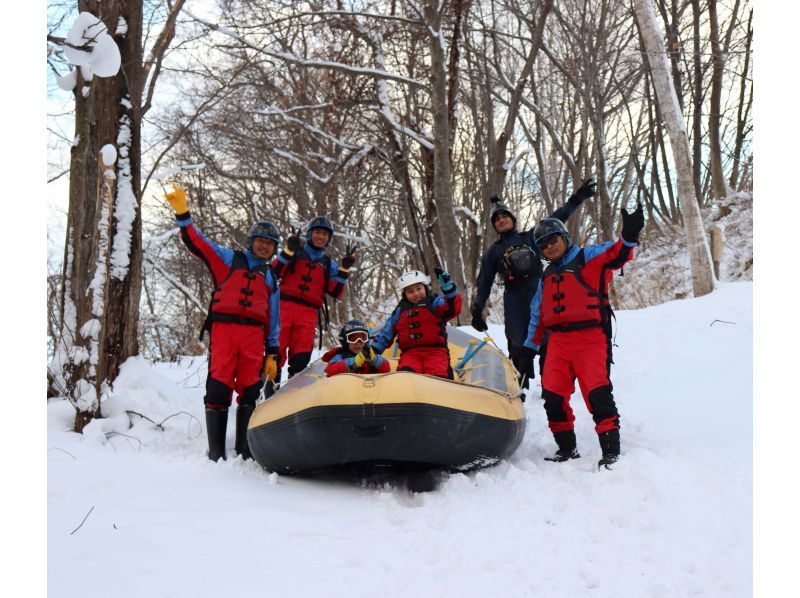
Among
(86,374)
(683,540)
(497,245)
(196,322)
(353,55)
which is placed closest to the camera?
(683,540)

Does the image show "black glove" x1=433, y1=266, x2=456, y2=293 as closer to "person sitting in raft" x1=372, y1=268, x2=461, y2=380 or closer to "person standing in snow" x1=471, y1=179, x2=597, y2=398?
"person sitting in raft" x1=372, y1=268, x2=461, y2=380

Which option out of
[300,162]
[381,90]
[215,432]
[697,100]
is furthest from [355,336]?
[697,100]

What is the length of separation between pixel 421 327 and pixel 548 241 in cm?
122

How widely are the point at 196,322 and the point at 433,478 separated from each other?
1560cm

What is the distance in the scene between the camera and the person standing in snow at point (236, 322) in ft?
14.3

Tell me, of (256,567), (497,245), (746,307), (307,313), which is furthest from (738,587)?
(746,307)

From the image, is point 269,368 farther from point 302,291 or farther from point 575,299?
point 575,299

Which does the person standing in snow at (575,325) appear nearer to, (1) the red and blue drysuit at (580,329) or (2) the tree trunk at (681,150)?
(1) the red and blue drysuit at (580,329)

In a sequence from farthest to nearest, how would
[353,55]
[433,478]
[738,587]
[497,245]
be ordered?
[353,55]
[497,245]
[433,478]
[738,587]

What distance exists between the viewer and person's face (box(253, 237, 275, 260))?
4.66 metres

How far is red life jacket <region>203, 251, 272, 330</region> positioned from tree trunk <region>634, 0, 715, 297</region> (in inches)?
255

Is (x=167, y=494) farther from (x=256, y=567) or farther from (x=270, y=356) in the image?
(x=270, y=356)

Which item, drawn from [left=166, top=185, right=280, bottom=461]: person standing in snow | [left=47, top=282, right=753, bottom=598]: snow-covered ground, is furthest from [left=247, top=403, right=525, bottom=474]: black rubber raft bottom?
[left=166, top=185, right=280, bottom=461]: person standing in snow

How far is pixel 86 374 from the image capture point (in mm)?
4508
